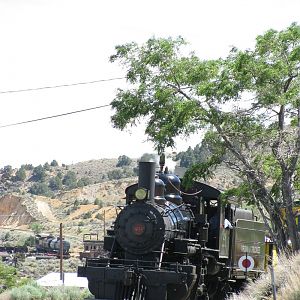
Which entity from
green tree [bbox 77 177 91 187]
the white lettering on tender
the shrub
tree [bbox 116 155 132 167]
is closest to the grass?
the white lettering on tender

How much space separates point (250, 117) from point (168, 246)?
6493mm

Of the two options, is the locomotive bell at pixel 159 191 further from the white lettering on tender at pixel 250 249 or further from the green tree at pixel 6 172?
the green tree at pixel 6 172

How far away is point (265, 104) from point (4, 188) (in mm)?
144911

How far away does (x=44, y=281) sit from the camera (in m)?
37.2

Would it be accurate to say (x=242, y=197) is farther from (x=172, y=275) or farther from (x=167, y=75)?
(x=172, y=275)

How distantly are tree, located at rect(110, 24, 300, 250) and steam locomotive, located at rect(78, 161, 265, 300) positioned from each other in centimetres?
178

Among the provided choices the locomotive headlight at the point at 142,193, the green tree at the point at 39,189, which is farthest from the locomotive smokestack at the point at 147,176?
the green tree at the point at 39,189

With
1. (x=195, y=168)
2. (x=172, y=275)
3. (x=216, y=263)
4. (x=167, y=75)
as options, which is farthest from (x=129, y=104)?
(x=172, y=275)

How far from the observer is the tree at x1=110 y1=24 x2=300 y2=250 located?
21422 mm

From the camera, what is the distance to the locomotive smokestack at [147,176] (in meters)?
17.0

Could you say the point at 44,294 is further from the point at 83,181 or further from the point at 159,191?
the point at 83,181

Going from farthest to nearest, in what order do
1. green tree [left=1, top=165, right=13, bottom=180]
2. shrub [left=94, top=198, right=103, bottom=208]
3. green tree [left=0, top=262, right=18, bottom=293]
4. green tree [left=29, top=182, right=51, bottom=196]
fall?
green tree [left=1, top=165, right=13, bottom=180] → green tree [left=29, top=182, right=51, bottom=196] → shrub [left=94, top=198, right=103, bottom=208] → green tree [left=0, top=262, right=18, bottom=293]

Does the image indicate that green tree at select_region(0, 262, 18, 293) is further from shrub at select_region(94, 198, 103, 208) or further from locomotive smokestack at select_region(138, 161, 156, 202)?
shrub at select_region(94, 198, 103, 208)

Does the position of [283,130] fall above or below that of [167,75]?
below
